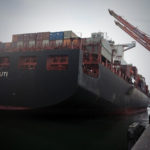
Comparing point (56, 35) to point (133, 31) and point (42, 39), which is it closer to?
point (42, 39)

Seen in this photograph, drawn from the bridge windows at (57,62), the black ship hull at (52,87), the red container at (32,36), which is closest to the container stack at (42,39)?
the red container at (32,36)

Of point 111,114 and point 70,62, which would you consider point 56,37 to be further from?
point 111,114

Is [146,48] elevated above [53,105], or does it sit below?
above

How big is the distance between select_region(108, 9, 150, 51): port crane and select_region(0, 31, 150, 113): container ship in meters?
16.3

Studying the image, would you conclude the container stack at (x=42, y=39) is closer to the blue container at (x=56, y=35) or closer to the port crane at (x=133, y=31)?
the blue container at (x=56, y=35)

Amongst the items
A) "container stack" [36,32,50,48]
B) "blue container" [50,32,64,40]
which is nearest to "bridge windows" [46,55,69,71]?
"container stack" [36,32,50,48]

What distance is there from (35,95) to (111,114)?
8411mm

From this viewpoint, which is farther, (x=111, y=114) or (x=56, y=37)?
(x=111, y=114)

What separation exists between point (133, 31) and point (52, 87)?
888 inches

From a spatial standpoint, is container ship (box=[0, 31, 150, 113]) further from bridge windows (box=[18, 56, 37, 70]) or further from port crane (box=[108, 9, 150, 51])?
port crane (box=[108, 9, 150, 51])

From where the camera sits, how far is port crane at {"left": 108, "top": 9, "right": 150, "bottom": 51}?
89.4 ft

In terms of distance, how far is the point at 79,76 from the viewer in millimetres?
10422

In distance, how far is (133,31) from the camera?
2838cm

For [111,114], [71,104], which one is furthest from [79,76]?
[111,114]
